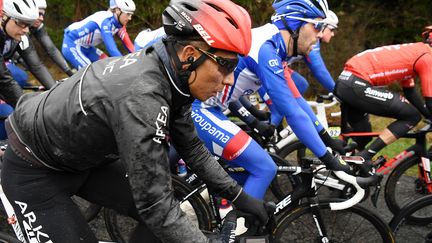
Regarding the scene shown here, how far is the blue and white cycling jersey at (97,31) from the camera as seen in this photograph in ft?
24.8

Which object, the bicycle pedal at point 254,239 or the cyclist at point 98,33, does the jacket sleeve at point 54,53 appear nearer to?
the cyclist at point 98,33

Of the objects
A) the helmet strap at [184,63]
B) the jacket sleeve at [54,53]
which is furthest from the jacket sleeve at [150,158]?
the jacket sleeve at [54,53]

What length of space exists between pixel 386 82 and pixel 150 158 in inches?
158

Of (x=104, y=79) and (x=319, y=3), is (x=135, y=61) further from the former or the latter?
(x=319, y=3)

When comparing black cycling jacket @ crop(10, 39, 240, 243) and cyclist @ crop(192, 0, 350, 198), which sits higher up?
black cycling jacket @ crop(10, 39, 240, 243)

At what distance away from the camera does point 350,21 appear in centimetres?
1152

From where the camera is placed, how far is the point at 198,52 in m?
1.96

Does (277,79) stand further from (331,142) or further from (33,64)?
(33,64)

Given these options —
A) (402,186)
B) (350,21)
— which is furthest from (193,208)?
(350,21)

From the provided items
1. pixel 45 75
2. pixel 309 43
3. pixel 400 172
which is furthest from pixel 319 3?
pixel 45 75

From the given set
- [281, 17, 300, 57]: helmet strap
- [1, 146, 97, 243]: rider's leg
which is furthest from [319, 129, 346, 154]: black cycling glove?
[1, 146, 97, 243]: rider's leg

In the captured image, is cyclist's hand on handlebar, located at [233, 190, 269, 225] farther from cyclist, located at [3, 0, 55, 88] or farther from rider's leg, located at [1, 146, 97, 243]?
cyclist, located at [3, 0, 55, 88]

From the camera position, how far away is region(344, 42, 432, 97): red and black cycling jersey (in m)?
4.74

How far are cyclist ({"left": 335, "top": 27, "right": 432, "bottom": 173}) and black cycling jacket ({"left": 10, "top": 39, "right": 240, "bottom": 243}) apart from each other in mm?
3329
